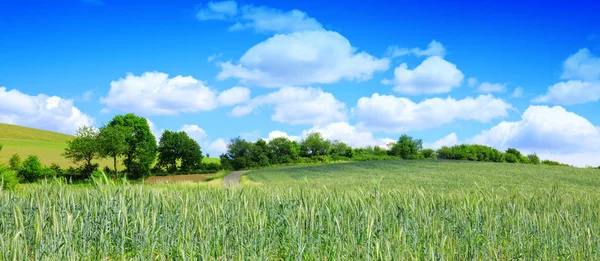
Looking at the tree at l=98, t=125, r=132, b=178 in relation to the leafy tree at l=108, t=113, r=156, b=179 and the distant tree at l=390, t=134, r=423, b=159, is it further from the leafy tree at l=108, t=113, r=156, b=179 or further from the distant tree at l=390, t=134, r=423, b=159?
the distant tree at l=390, t=134, r=423, b=159

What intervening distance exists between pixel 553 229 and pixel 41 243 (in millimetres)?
5942

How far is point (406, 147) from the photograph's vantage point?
65.4m

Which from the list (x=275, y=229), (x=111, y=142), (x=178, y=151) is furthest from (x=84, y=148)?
(x=275, y=229)

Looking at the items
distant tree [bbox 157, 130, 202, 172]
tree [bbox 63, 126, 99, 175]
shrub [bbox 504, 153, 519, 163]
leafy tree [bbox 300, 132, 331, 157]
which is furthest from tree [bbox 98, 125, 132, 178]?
shrub [bbox 504, 153, 519, 163]

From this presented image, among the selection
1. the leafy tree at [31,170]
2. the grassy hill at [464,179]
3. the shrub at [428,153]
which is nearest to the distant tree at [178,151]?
the leafy tree at [31,170]

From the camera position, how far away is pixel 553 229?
5391 mm

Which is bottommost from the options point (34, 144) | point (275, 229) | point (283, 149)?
point (275, 229)

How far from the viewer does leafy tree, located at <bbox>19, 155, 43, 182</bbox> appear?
134 ft

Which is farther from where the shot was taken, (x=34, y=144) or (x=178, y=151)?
(x=34, y=144)

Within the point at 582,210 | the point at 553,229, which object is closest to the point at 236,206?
the point at 553,229

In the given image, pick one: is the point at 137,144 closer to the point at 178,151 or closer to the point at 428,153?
the point at 178,151

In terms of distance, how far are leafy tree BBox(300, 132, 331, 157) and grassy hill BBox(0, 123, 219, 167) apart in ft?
104

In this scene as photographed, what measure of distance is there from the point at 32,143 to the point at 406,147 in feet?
195

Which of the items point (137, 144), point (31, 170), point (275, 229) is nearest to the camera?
point (275, 229)
